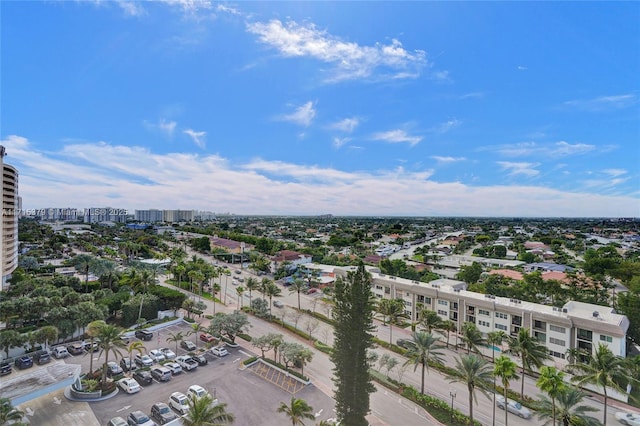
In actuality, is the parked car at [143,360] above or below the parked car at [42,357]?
below

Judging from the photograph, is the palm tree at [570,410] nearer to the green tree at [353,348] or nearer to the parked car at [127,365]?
the green tree at [353,348]

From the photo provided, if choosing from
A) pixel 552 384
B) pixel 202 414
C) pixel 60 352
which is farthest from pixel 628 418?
pixel 60 352

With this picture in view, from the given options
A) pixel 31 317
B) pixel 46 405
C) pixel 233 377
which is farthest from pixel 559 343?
pixel 31 317

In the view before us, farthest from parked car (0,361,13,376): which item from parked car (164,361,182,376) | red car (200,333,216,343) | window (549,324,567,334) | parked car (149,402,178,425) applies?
window (549,324,567,334)

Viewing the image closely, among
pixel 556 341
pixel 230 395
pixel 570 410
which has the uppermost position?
pixel 570 410

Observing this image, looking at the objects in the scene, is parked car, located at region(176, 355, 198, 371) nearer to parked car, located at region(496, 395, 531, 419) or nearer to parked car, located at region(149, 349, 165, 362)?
parked car, located at region(149, 349, 165, 362)

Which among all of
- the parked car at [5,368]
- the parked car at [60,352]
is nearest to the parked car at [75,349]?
the parked car at [60,352]

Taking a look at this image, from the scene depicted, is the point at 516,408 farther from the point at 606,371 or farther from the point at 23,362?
the point at 23,362

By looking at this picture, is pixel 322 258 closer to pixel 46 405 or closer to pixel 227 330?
pixel 227 330
